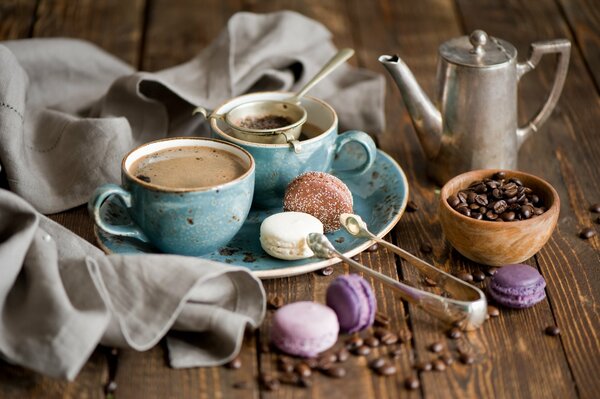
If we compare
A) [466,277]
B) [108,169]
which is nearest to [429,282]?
[466,277]

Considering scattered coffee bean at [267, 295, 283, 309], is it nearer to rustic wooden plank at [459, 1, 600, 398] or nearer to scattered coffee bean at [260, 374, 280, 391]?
scattered coffee bean at [260, 374, 280, 391]

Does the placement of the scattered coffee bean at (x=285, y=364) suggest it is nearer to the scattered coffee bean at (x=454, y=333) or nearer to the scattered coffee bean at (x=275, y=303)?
the scattered coffee bean at (x=275, y=303)

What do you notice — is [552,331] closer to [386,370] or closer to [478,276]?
[478,276]

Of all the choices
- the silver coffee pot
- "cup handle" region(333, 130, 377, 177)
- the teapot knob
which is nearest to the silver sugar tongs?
"cup handle" region(333, 130, 377, 177)

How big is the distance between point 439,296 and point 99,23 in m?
1.82

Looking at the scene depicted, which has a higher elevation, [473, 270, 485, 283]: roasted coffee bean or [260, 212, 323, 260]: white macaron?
[260, 212, 323, 260]: white macaron

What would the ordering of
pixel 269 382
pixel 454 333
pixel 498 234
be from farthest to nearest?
pixel 498 234 → pixel 454 333 → pixel 269 382

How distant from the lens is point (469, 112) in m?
1.86

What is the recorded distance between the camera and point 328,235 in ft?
5.51

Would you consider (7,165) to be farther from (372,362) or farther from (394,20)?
(394,20)

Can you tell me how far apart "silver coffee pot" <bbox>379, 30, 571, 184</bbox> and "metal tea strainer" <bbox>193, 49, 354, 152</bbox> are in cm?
23

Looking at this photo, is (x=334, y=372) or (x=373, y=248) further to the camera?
(x=373, y=248)

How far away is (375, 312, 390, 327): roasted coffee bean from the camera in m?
1.45

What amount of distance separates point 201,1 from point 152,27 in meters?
0.27
